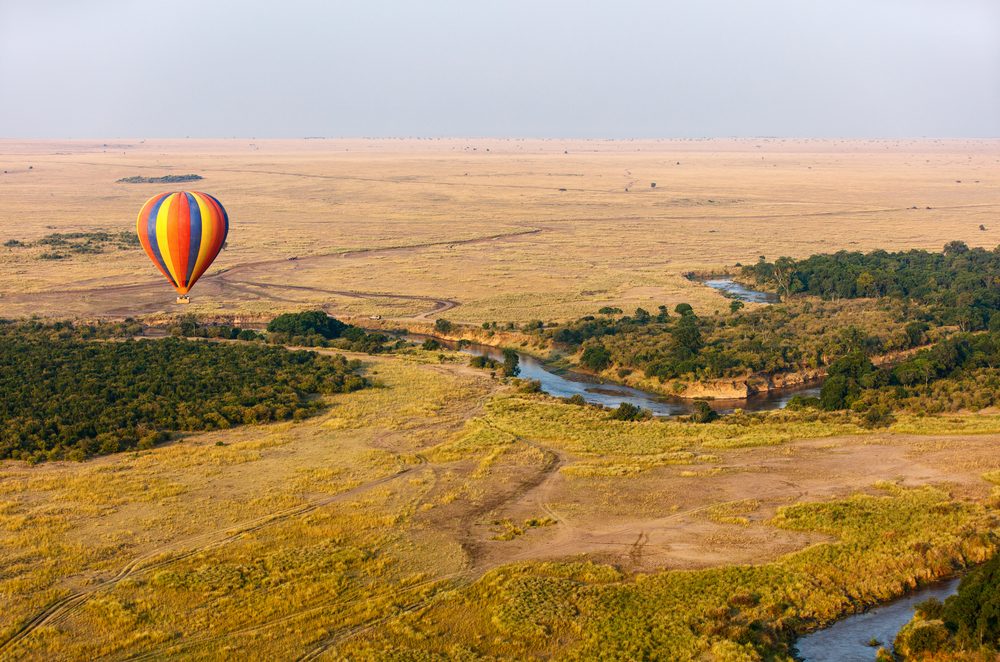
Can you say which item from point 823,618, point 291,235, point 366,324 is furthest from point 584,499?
point 291,235

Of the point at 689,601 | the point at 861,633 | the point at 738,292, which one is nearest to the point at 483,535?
the point at 689,601

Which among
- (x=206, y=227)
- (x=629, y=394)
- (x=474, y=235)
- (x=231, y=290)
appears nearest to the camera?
(x=206, y=227)

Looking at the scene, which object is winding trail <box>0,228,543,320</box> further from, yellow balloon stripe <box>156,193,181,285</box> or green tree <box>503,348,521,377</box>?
yellow balloon stripe <box>156,193,181,285</box>

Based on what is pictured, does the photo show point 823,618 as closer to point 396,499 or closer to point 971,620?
point 971,620

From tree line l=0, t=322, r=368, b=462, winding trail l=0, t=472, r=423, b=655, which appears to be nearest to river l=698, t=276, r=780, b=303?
tree line l=0, t=322, r=368, b=462

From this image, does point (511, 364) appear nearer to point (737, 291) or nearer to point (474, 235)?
point (737, 291)

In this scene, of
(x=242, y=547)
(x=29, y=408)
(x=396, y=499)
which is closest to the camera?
(x=242, y=547)
